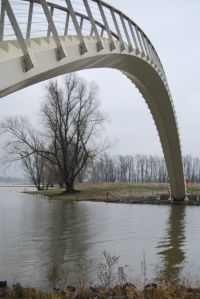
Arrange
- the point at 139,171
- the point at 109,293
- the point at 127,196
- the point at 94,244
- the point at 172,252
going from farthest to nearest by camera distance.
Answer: the point at 139,171 < the point at 127,196 < the point at 94,244 < the point at 172,252 < the point at 109,293

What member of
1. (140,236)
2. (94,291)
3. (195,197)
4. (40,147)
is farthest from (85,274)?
(40,147)

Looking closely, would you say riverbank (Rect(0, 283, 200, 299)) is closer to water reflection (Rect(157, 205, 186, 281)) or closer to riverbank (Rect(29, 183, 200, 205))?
water reflection (Rect(157, 205, 186, 281))

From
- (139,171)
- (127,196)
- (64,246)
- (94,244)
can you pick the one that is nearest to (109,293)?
(64,246)

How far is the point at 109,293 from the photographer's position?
1009 cm

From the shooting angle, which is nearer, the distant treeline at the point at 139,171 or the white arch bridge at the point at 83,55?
the white arch bridge at the point at 83,55

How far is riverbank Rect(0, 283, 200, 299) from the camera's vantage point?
9562mm

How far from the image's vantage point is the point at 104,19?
16.6m

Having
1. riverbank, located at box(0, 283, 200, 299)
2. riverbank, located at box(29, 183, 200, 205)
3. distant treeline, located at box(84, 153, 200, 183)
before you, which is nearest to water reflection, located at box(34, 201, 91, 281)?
riverbank, located at box(0, 283, 200, 299)

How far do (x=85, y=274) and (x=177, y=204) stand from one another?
97.9ft

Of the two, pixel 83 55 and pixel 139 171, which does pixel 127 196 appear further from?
pixel 139 171

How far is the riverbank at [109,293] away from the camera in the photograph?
956 cm

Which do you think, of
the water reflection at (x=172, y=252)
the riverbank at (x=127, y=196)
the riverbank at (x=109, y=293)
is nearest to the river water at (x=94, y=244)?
the water reflection at (x=172, y=252)

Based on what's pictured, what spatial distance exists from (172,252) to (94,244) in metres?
3.08

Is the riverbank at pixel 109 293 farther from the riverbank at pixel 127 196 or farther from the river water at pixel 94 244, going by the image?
the riverbank at pixel 127 196
